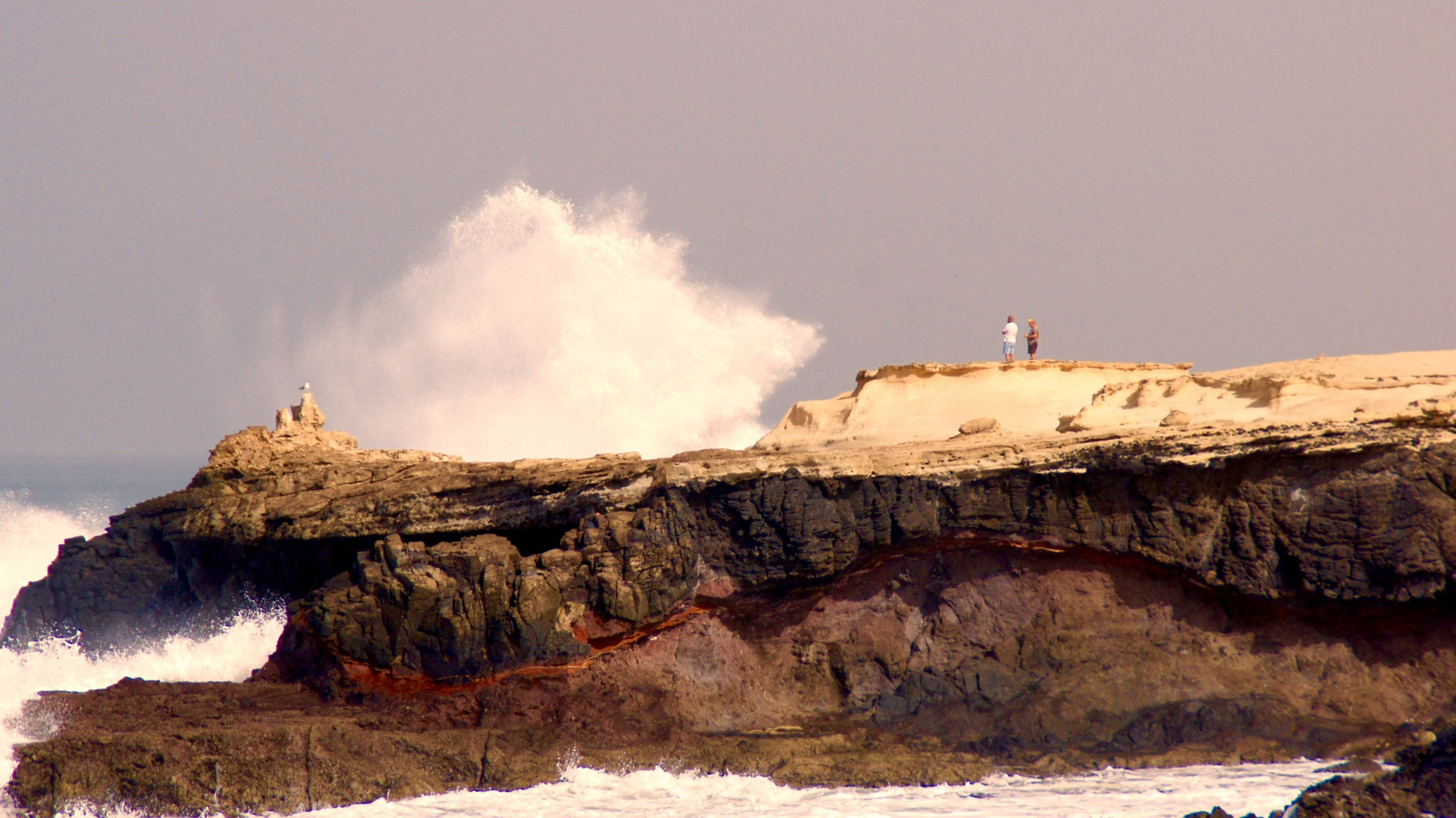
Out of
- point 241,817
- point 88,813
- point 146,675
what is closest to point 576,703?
point 241,817

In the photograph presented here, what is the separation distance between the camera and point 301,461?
1536 cm

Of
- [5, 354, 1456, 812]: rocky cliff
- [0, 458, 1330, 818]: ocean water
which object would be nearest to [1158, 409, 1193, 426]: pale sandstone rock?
[5, 354, 1456, 812]: rocky cliff

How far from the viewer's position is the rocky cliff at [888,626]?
1021 cm

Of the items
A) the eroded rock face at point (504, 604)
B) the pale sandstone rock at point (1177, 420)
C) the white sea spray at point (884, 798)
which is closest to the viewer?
the white sea spray at point (884, 798)

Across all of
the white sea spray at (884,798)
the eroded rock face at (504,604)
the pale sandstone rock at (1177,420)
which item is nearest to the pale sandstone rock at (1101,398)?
the pale sandstone rock at (1177,420)

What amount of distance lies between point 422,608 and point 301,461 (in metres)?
5.01

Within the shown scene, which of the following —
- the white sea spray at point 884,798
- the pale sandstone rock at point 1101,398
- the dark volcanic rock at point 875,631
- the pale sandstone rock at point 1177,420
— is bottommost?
the white sea spray at point 884,798

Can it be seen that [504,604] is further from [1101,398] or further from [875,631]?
[1101,398]

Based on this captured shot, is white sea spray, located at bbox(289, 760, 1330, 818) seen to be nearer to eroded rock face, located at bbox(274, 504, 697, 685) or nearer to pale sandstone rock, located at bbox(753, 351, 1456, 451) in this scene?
eroded rock face, located at bbox(274, 504, 697, 685)

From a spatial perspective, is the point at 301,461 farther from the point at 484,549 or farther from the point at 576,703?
the point at 576,703

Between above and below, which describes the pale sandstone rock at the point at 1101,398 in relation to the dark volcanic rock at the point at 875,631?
above

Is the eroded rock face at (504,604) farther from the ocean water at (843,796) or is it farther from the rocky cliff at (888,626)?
the ocean water at (843,796)

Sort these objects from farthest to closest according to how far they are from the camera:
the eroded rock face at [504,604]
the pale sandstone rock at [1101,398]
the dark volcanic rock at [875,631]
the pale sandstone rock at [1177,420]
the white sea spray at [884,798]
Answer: the pale sandstone rock at [1177,420] → the pale sandstone rock at [1101,398] → the eroded rock face at [504,604] → the dark volcanic rock at [875,631] → the white sea spray at [884,798]

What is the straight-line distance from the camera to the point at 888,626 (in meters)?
11.4
